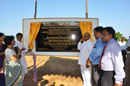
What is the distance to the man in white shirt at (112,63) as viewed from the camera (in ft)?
5.24

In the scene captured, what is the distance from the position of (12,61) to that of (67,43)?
300cm

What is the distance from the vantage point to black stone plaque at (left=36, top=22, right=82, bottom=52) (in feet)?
16.5

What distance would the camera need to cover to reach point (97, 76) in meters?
2.08

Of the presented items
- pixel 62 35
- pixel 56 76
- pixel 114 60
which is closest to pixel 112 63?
pixel 114 60

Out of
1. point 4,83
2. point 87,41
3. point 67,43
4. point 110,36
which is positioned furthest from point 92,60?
point 67,43

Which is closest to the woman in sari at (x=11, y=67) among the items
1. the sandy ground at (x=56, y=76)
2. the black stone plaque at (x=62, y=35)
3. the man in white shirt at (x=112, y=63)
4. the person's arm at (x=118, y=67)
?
the sandy ground at (x=56, y=76)

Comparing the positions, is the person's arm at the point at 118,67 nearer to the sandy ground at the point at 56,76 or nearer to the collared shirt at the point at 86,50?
the collared shirt at the point at 86,50

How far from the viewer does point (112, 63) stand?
5.71 feet

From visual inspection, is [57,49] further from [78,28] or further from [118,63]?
[118,63]

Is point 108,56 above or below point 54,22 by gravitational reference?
below

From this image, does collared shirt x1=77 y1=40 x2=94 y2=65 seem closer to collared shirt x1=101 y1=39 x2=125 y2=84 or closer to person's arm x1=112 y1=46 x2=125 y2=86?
collared shirt x1=101 y1=39 x2=125 y2=84

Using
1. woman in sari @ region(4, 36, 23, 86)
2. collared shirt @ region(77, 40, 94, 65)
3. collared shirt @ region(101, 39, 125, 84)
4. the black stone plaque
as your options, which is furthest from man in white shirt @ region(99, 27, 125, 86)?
the black stone plaque

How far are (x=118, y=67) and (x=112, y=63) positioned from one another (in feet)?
0.49

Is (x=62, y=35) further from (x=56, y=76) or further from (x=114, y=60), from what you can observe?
(x=114, y=60)
